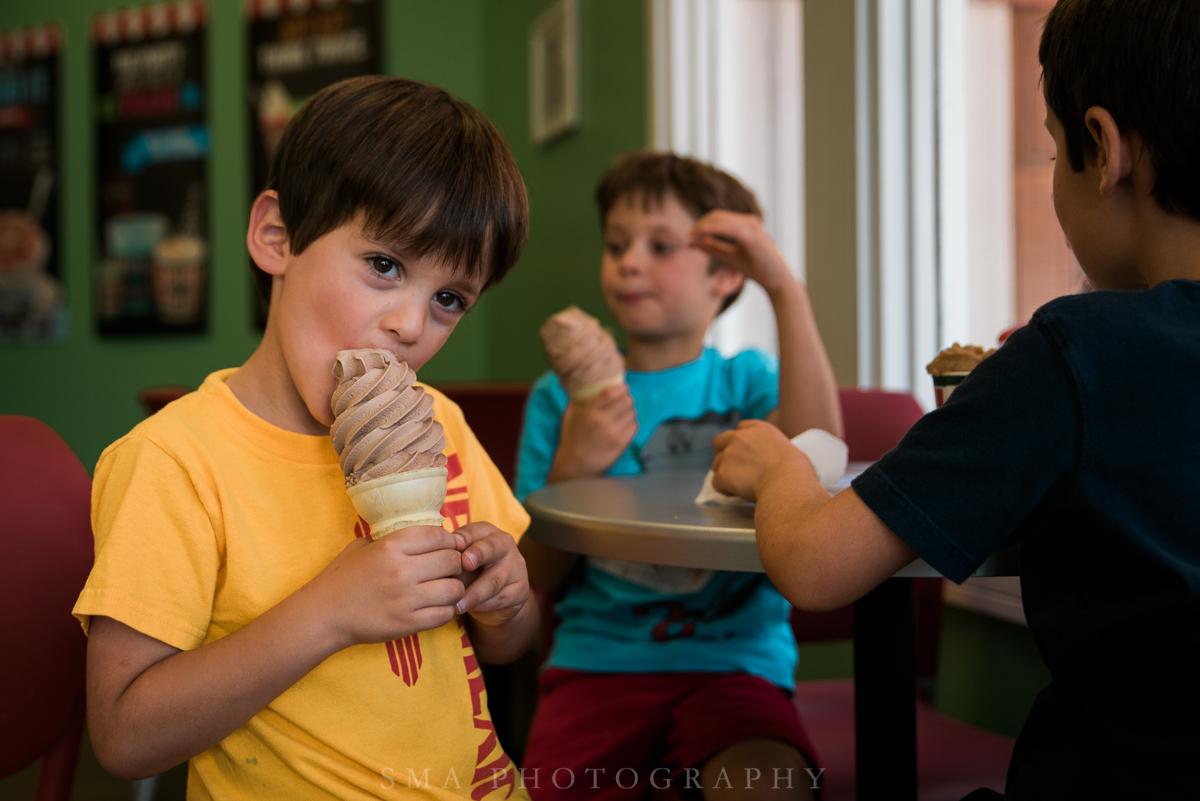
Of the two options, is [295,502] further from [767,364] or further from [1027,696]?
[1027,696]

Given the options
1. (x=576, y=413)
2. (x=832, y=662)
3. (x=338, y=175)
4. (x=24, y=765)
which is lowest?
(x=832, y=662)

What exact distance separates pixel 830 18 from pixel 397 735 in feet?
6.24

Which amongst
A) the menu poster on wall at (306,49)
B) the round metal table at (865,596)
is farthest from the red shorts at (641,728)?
the menu poster on wall at (306,49)

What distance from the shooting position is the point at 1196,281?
0.69m

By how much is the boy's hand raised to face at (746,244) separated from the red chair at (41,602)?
0.96 m

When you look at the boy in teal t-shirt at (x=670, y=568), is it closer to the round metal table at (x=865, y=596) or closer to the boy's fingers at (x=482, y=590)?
the round metal table at (x=865, y=596)

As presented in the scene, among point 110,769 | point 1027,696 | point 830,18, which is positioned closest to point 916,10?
point 830,18

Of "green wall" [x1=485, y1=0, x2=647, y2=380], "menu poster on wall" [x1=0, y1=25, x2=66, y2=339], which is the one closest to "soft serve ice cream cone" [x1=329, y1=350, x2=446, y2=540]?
"green wall" [x1=485, y1=0, x2=647, y2=380]

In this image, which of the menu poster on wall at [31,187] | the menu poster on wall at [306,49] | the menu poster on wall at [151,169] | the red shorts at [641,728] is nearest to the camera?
the red shorts at [641,728]

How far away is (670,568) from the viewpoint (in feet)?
4.50

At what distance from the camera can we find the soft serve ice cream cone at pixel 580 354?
138cm

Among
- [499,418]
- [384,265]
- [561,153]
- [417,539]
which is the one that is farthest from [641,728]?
[561,153]

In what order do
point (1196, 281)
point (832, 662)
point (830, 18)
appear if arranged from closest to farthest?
1. point (1196, 281)
2. point (830, 18)
3. point (832, 662)

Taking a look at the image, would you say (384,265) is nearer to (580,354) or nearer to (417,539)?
(417,539)
